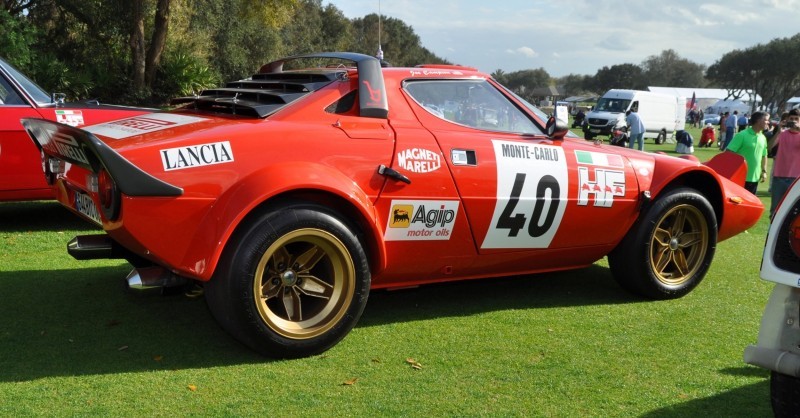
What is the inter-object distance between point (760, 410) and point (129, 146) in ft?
11.0

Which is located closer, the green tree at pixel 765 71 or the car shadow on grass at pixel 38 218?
the car shadow on grass at pixel 38 218

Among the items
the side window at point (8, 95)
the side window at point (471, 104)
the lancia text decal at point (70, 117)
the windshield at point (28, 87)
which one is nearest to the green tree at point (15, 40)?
the windshield at point (28, 87)

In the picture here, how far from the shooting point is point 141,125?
4148mm

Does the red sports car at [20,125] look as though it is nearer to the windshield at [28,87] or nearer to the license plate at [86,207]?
the windshield at [28,87]

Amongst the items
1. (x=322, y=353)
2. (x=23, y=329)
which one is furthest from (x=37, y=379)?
(x=322, y=353)

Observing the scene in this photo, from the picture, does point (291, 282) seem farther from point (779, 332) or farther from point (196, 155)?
point (779, 332)

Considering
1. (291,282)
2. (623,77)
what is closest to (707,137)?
(291,282)

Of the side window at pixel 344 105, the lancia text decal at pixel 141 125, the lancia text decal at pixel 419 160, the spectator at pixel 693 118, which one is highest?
the side window at pixel 344 105

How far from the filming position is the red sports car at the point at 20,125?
262 inches

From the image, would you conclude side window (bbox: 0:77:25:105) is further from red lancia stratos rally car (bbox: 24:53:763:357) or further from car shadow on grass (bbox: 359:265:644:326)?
car shadow on grass (bbox: 359:265:644:326)

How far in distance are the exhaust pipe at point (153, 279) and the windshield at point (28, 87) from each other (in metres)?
3.95

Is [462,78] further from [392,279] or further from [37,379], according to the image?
[37,379]

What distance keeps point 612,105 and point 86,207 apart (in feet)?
112

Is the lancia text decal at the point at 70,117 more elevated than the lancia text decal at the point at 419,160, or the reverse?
the lancia text decal at the point at 70,117
